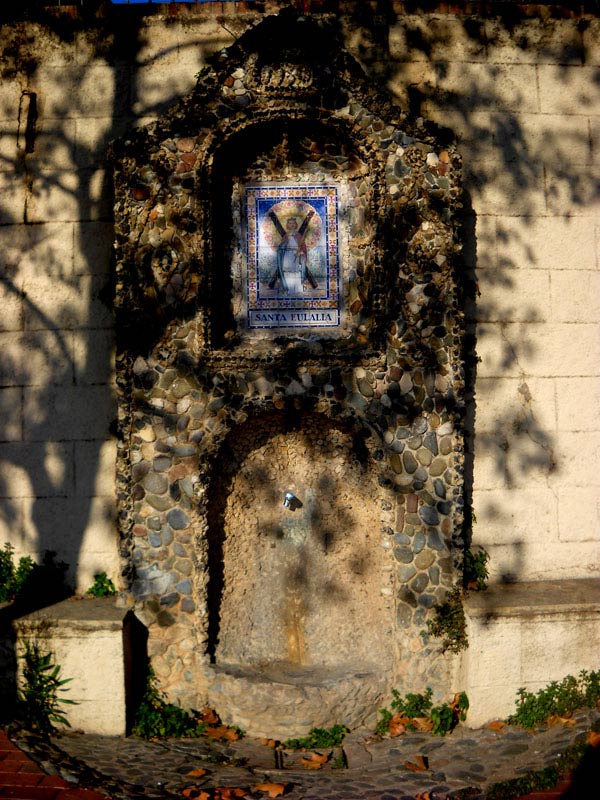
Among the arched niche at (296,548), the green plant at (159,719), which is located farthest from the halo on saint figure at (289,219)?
the green plant at (159,719)

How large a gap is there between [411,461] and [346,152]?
2.78m

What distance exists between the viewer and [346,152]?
6.47 metres

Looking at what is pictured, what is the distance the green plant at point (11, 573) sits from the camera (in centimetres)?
650

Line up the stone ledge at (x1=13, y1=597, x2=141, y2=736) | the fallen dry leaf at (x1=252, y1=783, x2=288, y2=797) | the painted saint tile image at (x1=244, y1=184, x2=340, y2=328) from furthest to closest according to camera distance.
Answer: the painted saint tile image at (x1=244, y1=184, x2=340, y2=328), the stone ledge at (x1=13, y1=597, x2=141, y2=736), the fallen dry leaf at (x1=252, y1=783, x2=288, y2=797)

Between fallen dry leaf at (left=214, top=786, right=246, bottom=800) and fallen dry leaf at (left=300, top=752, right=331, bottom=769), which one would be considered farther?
fallen dry leaf at (left=300, top=752, right=331, bottom=769)

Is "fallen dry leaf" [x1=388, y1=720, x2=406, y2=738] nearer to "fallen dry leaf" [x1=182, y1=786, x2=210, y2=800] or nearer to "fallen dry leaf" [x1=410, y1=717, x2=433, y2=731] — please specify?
"fallen dry leaf" [x1=410, y1=717, x2=433, y2=731]

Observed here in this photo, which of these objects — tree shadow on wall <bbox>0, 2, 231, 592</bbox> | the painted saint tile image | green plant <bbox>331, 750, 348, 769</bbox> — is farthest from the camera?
tree shadow on wall <bbox>0, 2, 231, 592</bbox>

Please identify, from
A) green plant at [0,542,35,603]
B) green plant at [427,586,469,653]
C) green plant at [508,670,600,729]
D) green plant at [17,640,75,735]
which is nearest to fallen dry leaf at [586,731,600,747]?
green plant at [508,670,600,729]

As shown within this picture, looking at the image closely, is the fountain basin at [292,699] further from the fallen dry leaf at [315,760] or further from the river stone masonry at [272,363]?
the fallen dry leaf at [315,760]

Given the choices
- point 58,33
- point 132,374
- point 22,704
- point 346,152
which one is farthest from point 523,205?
point 22,704

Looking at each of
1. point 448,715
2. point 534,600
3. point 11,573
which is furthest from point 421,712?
point 11,573

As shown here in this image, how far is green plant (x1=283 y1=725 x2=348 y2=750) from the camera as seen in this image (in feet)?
19.1

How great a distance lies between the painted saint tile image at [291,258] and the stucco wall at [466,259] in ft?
4.13

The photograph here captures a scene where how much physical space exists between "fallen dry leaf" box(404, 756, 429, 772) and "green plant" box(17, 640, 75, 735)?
2660 mm
